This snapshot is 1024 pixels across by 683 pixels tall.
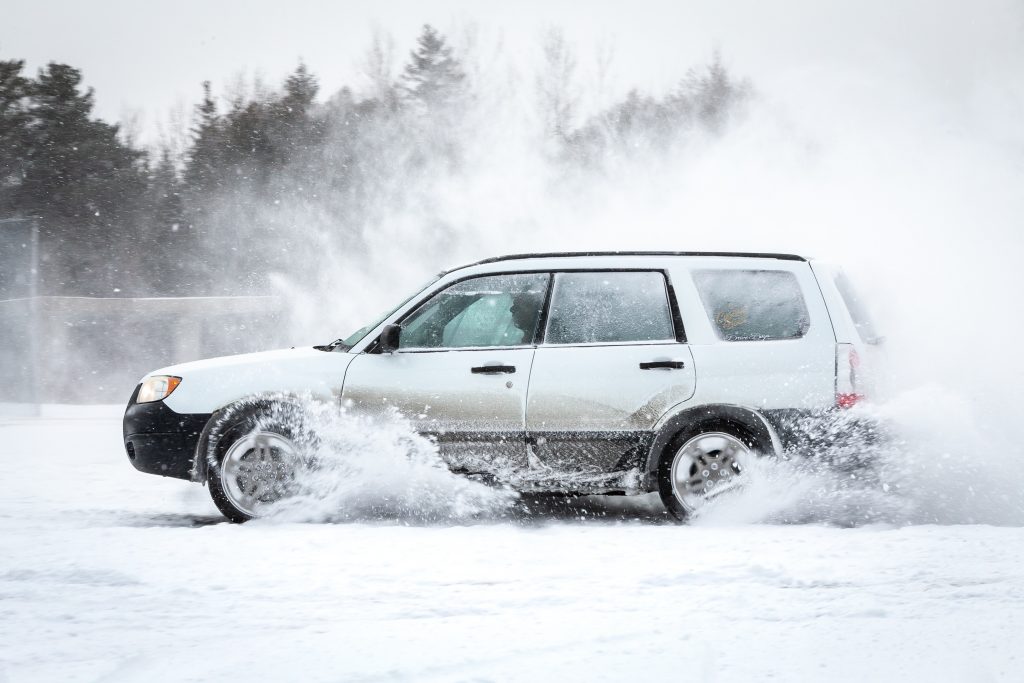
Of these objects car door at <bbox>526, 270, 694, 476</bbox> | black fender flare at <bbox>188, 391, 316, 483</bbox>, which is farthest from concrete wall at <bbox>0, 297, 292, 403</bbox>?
car door at <bbox>526, 270, 694, 476</bbox>

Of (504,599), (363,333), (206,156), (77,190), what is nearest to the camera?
(504,599)

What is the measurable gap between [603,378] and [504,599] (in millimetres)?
2024

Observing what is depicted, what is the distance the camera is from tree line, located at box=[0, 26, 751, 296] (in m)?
32.2

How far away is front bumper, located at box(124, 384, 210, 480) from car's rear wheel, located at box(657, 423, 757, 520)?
2.83m

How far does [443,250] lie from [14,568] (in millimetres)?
29005

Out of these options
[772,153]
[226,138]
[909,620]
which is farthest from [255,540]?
[226,138]

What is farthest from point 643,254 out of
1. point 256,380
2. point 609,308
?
point 256,380

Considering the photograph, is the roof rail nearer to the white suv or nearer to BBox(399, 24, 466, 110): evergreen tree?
the white suv

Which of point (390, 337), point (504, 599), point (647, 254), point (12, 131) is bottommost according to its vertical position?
point (504, 599)

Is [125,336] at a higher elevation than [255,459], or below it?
higher

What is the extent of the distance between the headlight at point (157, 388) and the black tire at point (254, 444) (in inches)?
15.3

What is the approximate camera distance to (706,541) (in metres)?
6.08

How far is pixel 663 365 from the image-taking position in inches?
260

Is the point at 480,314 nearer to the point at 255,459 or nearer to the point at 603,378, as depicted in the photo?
the point at 603,378
